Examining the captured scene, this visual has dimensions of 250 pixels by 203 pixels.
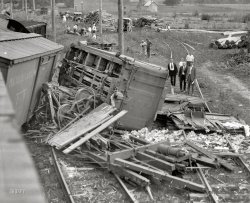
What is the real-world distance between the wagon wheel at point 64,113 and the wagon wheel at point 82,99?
0.87 feet

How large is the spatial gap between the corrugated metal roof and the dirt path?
689 centimetres

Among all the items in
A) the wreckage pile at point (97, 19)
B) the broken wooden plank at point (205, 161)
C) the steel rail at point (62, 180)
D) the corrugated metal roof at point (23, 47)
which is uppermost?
the corrugated metal roof at point (23, 47)

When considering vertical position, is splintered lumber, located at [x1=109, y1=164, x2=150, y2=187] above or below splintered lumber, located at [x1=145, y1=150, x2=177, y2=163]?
below

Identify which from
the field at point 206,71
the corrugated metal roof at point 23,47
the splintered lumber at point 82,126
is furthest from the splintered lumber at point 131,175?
the corrugated metal roof at point 23,47

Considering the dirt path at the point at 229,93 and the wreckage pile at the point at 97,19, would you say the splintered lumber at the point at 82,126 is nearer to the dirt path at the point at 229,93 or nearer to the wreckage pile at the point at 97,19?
the dirt path at the point at 229,93

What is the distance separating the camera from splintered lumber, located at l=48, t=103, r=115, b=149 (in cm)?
1041

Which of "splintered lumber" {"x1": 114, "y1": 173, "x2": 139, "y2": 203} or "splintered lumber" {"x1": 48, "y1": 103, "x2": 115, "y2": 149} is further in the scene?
"splintered lumber" {"x1": 48, "y1": 103, "x2": 115, "y2": 149}

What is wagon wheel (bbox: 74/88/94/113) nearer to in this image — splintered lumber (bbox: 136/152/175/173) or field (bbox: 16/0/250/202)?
field (bbox: 16/0/250/202)

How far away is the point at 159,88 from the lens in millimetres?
12594

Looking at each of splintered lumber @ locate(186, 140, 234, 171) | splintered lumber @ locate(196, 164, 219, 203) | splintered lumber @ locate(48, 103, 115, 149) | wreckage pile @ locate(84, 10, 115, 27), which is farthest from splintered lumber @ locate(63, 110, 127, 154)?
wreckage pile @ locate(84, 10, 115, 27)

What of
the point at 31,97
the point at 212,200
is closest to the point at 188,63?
the point at 31,97

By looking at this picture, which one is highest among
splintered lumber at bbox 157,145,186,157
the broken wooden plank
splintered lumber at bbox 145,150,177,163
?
splintered lumber at bbox 157,145,186,157

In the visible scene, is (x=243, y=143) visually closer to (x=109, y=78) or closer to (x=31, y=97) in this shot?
(x=109, y=78)

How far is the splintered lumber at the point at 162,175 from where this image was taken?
831 centimetres
